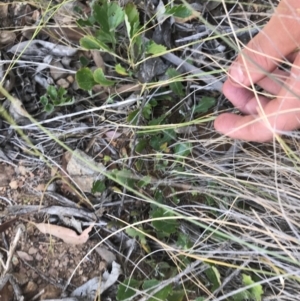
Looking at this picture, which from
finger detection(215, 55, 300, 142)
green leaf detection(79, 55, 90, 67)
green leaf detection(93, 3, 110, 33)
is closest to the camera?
finger detection(215, 55, 300, 142)

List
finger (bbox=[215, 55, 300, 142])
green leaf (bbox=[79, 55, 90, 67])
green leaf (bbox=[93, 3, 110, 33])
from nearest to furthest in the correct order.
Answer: finger (bbox=[215, 55, 300, 142]), green leaf (bbox=[93, 3, 110, 33]), green leaf (bbox=[79, 55, 90, 67])

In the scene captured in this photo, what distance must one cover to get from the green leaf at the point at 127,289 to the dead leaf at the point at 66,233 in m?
0.14

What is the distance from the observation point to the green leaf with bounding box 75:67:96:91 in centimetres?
111

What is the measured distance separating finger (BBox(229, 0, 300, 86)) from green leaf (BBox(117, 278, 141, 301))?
18.2 inches

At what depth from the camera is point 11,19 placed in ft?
4.04

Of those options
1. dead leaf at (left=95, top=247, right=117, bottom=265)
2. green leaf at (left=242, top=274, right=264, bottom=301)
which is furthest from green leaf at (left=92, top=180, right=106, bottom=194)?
green leaf at (left=242, top=274, right=264, bottom=301)

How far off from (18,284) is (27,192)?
20 centimetres

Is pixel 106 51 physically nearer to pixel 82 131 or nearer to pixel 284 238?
pixel 82 131

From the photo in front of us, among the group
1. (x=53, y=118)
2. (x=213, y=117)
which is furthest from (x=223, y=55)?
(x=53, y=118)

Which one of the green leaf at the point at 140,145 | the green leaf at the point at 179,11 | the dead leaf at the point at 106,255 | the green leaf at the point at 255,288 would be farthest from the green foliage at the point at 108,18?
the green leaf at the point at 255,288

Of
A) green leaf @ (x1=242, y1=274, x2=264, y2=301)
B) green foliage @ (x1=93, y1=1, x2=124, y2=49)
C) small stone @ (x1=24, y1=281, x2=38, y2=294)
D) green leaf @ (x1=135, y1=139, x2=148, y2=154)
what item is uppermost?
green foliage @ (x1=93, y1=1, x2=124, y2=49)

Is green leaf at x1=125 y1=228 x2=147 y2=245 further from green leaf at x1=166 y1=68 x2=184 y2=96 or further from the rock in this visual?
green leaf at x1=166 y1=68 x2=184 y2=96

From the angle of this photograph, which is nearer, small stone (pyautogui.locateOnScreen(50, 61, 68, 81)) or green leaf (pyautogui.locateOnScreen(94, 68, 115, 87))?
green leaf (pyautogui.locateOnScreen(94, 68, 115, 87))

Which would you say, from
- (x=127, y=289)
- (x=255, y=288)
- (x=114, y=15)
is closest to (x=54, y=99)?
(x=114, y=15)
